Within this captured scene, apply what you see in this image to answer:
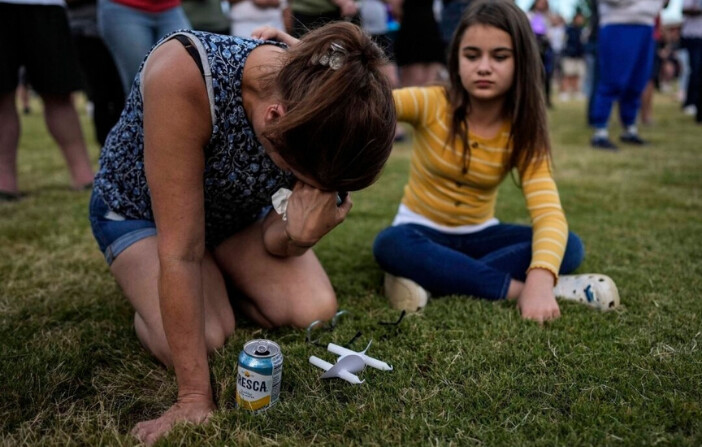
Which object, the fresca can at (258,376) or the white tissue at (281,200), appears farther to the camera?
the white tissue at (281,200)

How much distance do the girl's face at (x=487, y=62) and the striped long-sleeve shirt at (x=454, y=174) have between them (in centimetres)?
16

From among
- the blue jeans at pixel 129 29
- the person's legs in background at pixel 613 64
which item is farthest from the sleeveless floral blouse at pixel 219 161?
the person's legs in background at pixel 613 64

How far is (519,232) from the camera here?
94.5 inches

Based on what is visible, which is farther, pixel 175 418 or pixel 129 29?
pixel 129 29

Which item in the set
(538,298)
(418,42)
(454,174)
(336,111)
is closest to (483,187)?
(454,174)

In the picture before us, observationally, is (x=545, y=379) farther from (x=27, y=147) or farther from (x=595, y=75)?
(x=27, y=147)

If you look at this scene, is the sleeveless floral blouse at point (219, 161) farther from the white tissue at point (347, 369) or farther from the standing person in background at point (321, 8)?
the standing person in background at point (321, 8)

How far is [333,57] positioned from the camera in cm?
133

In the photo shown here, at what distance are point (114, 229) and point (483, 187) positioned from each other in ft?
4.70

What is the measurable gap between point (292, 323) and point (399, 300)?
406 mm

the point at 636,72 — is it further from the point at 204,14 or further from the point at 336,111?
the point at 336,111

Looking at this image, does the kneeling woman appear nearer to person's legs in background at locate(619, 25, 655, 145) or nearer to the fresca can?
the fresca can

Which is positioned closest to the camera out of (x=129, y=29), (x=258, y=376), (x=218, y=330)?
(x=258, y=376)

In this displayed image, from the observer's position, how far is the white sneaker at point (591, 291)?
2.00 m
